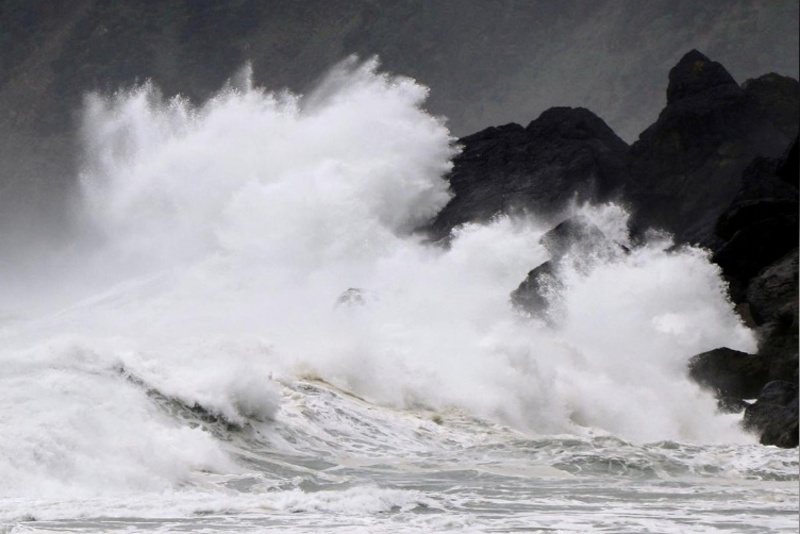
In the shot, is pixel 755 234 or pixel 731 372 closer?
pixel 731 372

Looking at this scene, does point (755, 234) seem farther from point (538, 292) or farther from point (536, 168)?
point (536, 168)

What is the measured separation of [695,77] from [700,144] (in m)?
1.92

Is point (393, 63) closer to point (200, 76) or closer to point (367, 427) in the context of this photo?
point (200, 76)

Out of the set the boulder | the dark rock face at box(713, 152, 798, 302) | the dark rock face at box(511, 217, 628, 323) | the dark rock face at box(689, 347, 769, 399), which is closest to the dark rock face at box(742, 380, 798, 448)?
the dark rock face at box(689, 347, 769, 399)

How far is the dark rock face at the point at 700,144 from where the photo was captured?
1144 inches

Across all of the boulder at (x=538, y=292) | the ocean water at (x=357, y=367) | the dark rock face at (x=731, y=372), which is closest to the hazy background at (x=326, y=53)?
the ocean water at (x=357, y=367)

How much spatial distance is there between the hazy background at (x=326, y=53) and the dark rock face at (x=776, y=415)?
57666 millimetres

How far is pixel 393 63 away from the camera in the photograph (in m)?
83.6

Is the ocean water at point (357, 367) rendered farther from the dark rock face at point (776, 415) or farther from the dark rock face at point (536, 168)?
the dark rock face at point (536, 168)

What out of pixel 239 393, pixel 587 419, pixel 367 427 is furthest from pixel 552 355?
pixel 239 393

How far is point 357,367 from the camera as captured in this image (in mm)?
18359

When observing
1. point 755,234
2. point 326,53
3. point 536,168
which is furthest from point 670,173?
point 326,53

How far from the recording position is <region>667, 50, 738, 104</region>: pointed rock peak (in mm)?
30422

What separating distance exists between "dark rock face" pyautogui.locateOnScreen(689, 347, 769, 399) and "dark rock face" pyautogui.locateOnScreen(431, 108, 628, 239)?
11555 millimetres
